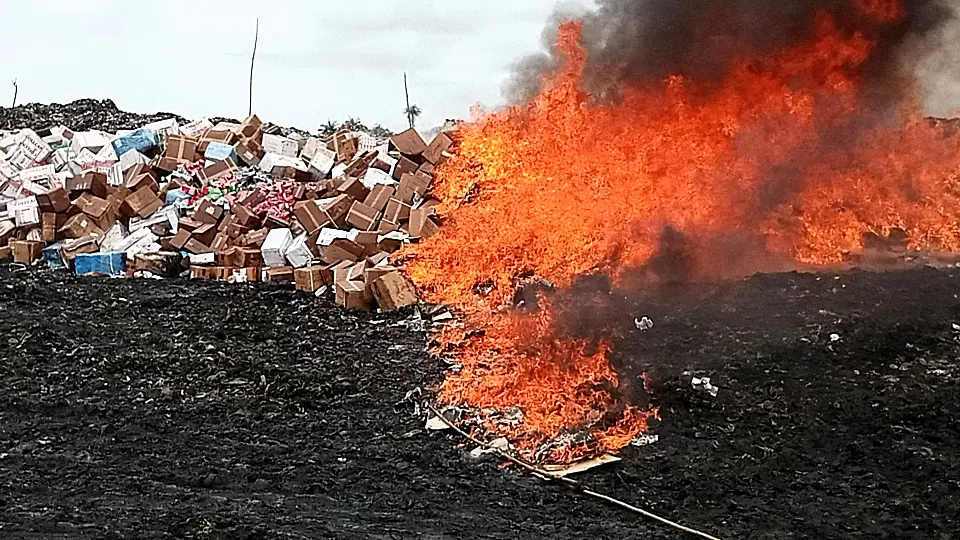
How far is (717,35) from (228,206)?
20.8 ft

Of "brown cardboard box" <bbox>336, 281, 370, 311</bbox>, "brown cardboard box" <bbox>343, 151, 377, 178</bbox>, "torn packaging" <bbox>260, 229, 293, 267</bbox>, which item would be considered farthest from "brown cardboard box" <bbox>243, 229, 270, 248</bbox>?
"brown cardboard box" <bbox>336, 281, 370, 311</bbox>

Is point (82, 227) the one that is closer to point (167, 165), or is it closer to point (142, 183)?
point (142, 183)

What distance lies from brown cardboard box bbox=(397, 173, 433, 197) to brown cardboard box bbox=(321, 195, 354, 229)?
2.07ft

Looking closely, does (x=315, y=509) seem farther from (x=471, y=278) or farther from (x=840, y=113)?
(x=840, y=113)

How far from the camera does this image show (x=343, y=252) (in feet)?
33.9

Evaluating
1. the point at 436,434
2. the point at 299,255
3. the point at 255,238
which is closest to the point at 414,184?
the point at 299,255

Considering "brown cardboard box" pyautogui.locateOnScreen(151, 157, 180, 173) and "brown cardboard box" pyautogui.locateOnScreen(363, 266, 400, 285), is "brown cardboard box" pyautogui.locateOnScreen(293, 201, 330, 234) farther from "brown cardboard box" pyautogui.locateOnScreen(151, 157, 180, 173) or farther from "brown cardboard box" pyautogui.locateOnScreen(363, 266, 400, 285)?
"brown cardboard box" pyautogui.locateOnScreen(151, 157, 180, 173)

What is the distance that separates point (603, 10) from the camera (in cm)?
838

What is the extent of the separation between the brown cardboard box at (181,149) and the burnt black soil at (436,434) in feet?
16.7

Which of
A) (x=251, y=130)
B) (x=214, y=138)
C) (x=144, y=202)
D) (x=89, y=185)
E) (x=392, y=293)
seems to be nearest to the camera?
(x=392, y=293)

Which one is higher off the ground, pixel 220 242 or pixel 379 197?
pixel 379 197

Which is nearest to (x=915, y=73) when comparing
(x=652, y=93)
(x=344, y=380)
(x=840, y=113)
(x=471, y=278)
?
(x=840, y=113)

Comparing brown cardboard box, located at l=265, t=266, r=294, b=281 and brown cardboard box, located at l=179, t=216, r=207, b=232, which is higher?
brown cardboard box, located at l=179, t=216, r=207, b=232

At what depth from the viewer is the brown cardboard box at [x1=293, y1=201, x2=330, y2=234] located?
35.8 feet
